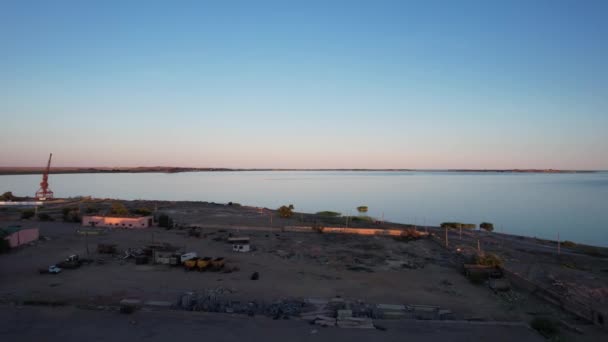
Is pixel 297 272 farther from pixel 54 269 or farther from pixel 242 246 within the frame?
pixel 54 269

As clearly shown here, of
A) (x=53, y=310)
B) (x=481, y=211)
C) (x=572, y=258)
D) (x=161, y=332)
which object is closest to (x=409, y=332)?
(x=161, y=332)

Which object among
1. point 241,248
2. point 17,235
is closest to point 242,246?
point 241,248

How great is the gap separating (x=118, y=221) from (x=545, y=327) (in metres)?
34.8

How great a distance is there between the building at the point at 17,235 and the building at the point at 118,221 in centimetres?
750

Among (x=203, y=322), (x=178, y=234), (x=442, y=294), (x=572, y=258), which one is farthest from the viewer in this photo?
(x=178, y=234)

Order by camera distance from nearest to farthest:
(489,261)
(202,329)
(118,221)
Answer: (202,329) < (489,261) < (118,221)

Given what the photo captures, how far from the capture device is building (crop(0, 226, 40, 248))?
25.3 metres

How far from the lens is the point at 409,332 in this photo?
12.8 metres

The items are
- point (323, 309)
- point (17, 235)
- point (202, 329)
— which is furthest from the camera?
point (17, 235)

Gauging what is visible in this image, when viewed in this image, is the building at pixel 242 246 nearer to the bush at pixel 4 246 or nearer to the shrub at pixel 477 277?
the shrub at pixel 477 277

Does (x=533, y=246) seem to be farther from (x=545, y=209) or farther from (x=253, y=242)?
(x=545, y=209)

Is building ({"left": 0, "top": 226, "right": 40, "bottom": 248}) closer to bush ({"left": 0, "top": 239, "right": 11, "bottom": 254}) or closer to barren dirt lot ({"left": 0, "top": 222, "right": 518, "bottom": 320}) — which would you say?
bush ({"left": 0, "top": 239, "right": 11, "bottom": 254})

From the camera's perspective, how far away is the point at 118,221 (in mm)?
35500

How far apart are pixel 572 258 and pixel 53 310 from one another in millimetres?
32546
